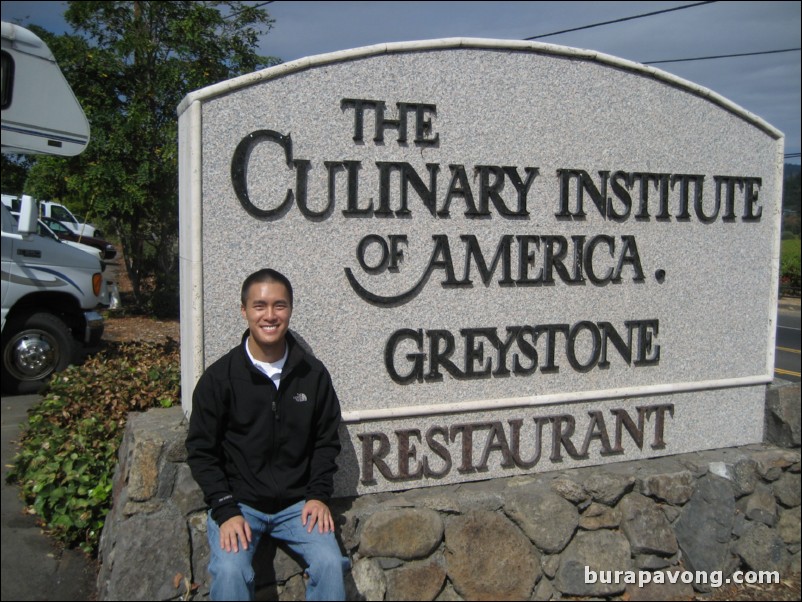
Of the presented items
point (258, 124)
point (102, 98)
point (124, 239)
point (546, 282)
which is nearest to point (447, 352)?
point (546, 282)

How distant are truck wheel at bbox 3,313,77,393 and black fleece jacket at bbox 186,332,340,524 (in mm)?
3478

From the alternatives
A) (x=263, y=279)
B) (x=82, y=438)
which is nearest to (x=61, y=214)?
(x=82, y=438)

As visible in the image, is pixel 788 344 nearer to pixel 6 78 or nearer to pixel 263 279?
pixel 263 279

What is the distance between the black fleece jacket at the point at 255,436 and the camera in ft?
9.23

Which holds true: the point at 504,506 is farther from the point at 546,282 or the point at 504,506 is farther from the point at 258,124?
the point at 258,124

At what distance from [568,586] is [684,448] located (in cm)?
109

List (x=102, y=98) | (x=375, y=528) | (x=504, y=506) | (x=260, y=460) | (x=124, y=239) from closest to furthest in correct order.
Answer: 1. (x=260, y=460)
2. (x=375, y=528)
3. (x=504, y=506)
4. (x=102, y=98)
5. (x=124, y=239)

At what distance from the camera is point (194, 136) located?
3.10m

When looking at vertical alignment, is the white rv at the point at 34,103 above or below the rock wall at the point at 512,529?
above

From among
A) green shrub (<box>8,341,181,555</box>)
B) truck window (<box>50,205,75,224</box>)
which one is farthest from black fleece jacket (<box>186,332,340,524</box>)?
truck window (<box>50,205,75,224</box>)

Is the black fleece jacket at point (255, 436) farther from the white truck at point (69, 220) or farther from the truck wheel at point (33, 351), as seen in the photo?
the white truck at point (69, 220)

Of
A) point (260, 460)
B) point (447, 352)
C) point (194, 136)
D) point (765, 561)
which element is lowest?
point (765, 561)

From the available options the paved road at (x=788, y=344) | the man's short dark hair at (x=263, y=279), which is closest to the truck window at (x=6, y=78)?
the man's short dark hair at (x=263, y=279)

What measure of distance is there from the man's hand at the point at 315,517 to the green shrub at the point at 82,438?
1.47m
